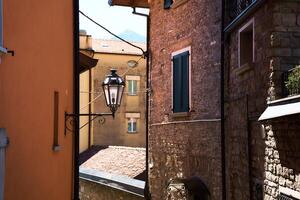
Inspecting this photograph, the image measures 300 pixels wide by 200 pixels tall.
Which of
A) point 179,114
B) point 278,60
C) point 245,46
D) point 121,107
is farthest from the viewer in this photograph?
point 121,107

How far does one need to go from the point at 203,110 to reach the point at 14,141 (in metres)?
6.76

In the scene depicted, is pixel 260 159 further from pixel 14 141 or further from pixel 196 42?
pixel 196 42

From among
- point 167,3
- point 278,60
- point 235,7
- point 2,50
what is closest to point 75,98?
point 235,7

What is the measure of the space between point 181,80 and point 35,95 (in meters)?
6.84

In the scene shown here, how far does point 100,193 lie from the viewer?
18.3m

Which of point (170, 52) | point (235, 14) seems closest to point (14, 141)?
point (235, 14)

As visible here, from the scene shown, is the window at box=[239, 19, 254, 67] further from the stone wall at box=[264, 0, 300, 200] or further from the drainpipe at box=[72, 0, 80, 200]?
the drainpipe at box=[72, 0, 80, 200]

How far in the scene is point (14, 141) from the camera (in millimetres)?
5660

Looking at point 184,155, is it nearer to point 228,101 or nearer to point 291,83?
point 228,101

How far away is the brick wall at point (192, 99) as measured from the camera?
11344mm

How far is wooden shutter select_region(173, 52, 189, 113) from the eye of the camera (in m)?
12.8

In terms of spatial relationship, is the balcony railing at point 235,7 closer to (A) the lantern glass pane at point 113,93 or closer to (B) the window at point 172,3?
(A) the lantern glass pane at point 113,93

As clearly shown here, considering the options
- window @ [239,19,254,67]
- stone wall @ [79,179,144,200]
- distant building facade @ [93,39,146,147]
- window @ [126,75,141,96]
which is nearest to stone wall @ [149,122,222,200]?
stone wall @ [79,179,144,200]

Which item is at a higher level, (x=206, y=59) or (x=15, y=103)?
(x=206, y=59)
